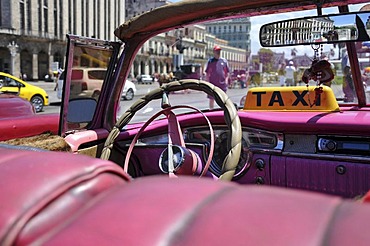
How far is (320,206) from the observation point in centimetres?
76

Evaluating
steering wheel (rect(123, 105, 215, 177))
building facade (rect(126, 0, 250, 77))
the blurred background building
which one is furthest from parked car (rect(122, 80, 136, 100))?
the blurred background building

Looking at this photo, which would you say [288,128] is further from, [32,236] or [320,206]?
[32,236]

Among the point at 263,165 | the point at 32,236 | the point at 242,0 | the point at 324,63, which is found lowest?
the point at 263,165

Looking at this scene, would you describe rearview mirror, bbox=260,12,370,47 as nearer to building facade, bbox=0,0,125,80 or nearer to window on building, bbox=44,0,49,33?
building facade, bbox=0,0,125,80

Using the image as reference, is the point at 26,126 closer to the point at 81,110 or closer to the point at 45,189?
the point at 81,110

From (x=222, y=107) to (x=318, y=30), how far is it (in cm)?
68

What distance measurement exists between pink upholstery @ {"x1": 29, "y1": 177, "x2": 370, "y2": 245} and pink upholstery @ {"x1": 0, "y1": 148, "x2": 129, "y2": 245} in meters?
0.04

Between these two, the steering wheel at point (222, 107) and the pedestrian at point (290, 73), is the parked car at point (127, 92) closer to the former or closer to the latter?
the steering wheel at point (222, 107)

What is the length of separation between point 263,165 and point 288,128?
0.28 meters

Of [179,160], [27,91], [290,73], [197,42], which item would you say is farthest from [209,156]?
[27,91]

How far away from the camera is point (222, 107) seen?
7.29 ft

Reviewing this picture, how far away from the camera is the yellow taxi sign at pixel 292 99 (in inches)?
109

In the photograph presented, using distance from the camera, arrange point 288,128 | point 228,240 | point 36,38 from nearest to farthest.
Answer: point 228,240
point 288,128
point 36,38

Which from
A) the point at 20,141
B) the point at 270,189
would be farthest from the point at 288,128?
the point at 270,189
